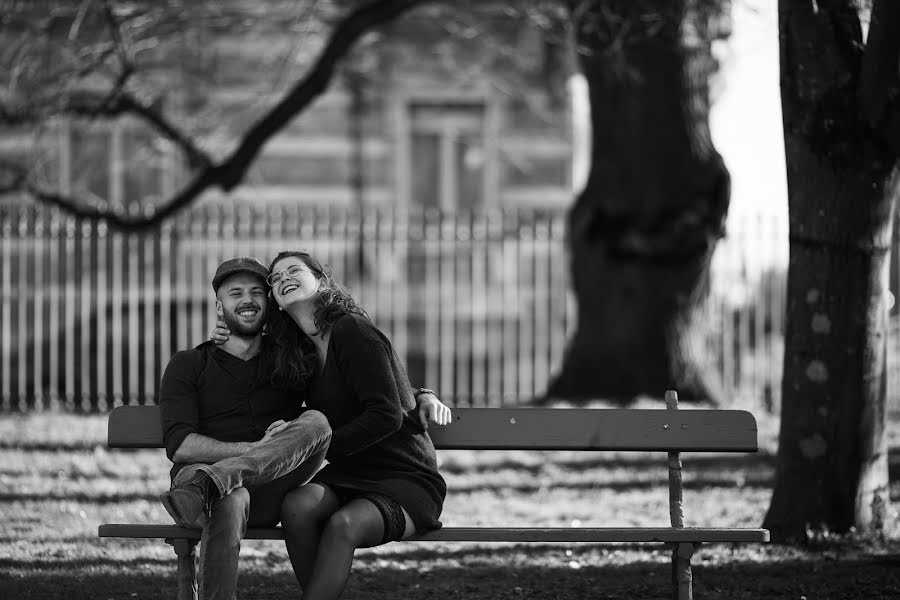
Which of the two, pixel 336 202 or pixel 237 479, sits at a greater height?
pixel 336 202

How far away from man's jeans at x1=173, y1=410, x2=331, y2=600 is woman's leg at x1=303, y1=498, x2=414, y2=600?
252 mm

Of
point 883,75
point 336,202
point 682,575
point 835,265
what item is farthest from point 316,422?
point 336,202

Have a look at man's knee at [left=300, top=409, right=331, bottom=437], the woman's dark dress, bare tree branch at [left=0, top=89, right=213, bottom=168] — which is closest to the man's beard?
the woman's dark dress

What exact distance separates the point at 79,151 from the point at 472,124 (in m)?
5.61

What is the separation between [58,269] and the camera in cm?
1512

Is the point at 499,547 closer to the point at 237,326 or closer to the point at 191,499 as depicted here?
the point at 237,326

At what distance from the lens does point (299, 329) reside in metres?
5.48

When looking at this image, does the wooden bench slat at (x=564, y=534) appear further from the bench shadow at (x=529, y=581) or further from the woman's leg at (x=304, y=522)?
the bench shadow at (x=529, y=581)

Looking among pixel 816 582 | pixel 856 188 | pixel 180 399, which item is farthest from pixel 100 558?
pixel 856 188

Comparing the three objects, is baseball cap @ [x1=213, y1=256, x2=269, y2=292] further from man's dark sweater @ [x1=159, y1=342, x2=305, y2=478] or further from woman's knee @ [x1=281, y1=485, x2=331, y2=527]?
woman's knee @ [x1=281, y1=485, x2=331, y2=527]

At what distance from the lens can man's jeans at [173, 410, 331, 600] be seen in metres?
4.94

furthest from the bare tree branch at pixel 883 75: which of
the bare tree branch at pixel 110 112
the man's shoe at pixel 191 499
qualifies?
the bare tree branch at pixel 110 112

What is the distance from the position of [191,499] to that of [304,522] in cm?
50

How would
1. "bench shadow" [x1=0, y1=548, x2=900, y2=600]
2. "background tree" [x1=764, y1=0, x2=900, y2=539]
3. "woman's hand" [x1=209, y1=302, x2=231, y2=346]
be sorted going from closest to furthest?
"woman's hand" [x1=209, y1=302, x2=231, y2=346] → "bench shadow" [x1=0, y1=548, x2=900, y2=600] → "background tree" [x1=764, y1=0, x2=900, y2=539]
